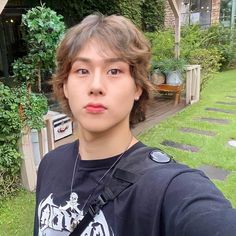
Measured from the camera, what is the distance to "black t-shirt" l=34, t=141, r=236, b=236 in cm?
81

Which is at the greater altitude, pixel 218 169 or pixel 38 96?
pixel 38 96

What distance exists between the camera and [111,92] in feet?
3.31

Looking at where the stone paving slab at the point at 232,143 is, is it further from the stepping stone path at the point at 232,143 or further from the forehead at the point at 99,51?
the forehead at the point at 99,51

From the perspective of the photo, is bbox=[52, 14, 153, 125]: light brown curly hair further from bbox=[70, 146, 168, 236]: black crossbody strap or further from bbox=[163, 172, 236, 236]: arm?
bbox=[163, 172, 236, 236]: arm

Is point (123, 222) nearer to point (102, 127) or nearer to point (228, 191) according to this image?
point (102, 127)

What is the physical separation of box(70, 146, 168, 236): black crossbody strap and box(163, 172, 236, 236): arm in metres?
0.11

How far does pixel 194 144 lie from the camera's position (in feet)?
15.6

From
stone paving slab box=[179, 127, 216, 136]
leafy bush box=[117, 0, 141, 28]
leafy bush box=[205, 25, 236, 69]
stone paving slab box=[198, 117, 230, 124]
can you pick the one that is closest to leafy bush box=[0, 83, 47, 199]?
stone paving slab box=[179, 127, 216, 136]

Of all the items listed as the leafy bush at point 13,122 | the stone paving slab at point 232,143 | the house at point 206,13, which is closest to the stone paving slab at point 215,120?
the stone paving slab at point 232,143

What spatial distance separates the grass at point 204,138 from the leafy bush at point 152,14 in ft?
12.7

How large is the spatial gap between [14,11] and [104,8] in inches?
93.9

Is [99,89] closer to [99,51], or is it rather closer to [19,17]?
[99,51]

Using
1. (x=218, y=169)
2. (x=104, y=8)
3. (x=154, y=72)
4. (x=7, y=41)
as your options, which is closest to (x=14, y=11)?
(x=7, y=41)

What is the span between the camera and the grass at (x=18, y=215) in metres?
2.90
